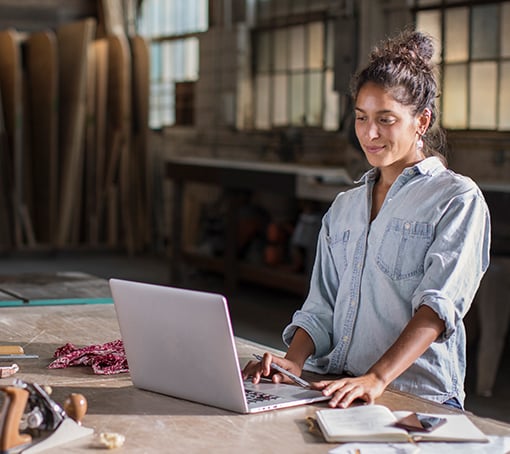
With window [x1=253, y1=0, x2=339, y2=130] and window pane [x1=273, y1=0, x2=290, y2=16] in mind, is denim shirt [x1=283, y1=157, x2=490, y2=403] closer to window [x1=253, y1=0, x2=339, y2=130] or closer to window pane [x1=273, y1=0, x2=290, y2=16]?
window [x1=253, y1=0, x2=339, y2=130]

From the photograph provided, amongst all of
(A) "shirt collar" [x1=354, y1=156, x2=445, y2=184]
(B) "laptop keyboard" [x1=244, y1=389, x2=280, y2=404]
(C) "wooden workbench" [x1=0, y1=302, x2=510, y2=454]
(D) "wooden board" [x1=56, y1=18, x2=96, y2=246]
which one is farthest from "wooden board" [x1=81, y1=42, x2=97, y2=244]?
(B) "laptop keyboard" [x1=244, y1=389, x2=280, y2=404]

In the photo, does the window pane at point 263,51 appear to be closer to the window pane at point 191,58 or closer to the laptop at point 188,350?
the window pane at point 191,58

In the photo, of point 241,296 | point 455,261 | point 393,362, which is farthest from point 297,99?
point 393,362

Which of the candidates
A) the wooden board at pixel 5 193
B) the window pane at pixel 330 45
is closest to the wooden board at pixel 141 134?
the wooden board at pixel 5 193

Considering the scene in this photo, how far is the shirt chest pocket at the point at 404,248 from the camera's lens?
7.41 feet

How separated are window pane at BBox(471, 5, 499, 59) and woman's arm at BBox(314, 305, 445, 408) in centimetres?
508

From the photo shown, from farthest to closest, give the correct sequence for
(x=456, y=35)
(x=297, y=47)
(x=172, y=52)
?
1. (x=172, y=52)
2. (x=297, y=47)
3. (x=456, y=35)

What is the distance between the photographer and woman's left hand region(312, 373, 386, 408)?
198cm

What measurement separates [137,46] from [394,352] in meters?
8.75

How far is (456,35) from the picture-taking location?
716 centimetres

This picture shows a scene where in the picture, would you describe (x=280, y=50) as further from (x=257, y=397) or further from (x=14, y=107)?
(x=257, y=397)

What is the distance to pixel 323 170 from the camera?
711cm

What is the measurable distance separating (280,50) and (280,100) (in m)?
0.45

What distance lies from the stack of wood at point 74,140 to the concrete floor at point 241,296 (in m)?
0.29
